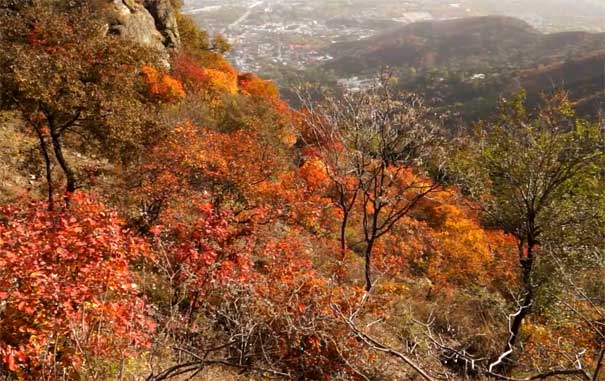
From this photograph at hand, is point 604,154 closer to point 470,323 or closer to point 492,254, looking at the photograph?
point 470,323

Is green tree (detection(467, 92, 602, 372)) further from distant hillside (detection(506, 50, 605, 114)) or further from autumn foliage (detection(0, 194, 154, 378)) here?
distant hillside (detection(506, 50, 605, 114))

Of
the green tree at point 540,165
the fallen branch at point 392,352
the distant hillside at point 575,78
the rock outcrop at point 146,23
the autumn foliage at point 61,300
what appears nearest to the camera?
the fallen branch at point 392,352

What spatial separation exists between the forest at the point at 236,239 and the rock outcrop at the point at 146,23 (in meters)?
22.8

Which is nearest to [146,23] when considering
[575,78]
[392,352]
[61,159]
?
[61,159]

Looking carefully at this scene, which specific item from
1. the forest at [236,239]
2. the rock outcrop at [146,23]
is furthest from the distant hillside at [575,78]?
the forest at [236,239]

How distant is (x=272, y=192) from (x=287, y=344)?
42.9ft

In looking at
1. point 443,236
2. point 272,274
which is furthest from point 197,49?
point 272,274

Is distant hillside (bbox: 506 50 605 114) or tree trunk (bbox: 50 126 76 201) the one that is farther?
distant hillside (bbox: 506 50 605 114)

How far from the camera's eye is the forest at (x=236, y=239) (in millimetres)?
10031

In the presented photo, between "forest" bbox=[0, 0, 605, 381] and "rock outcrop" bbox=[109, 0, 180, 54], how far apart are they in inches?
899

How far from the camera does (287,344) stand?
45.6ft

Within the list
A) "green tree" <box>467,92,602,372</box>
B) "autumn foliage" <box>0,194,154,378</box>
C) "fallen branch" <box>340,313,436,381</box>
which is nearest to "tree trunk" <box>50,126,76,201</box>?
"autumn foliage" <box>0,194,154,378</box>

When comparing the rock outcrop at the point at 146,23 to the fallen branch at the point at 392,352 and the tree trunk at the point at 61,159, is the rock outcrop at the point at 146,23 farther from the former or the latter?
the fallen branch at the point at 392,352

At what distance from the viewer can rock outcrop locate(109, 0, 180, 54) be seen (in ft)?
152
